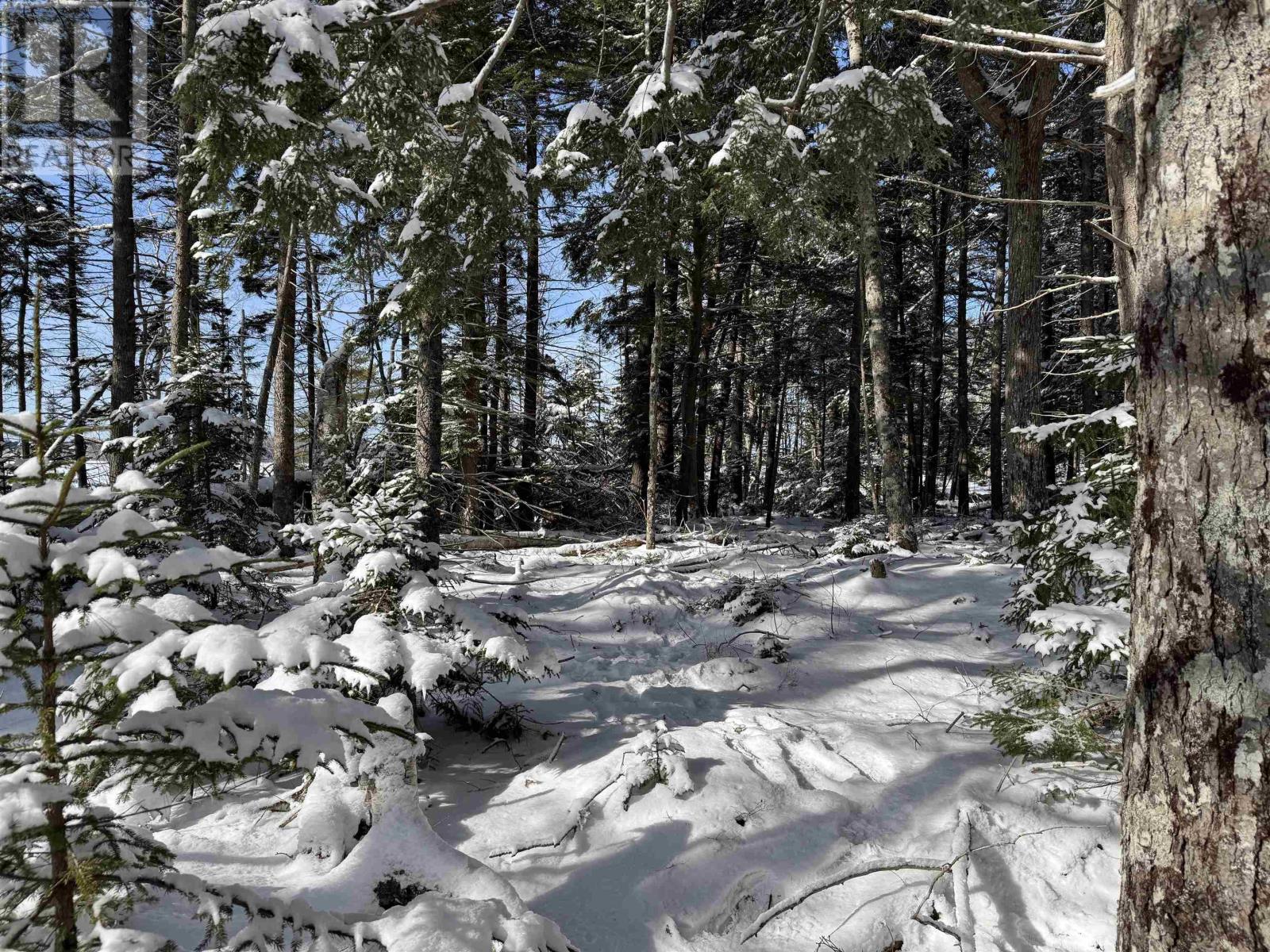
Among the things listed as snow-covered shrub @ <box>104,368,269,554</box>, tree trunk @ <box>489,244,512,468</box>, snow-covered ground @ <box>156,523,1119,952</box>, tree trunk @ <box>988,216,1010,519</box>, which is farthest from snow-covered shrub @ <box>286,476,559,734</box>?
tree trunk @ <box>988,216,1010,519</box>

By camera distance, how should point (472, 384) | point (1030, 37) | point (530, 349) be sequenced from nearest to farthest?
point (1030, 37), point (472, 384), point (530, 349)

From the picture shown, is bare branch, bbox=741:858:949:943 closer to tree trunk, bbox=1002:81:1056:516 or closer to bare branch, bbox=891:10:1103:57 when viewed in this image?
bare branch, bbox=891:10:1103:57

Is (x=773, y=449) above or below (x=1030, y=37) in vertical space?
below

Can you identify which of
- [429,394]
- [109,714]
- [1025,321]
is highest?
[1025,321]

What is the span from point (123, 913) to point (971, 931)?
2.65 meters

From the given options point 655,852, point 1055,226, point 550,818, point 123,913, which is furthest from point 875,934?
point 1055,226

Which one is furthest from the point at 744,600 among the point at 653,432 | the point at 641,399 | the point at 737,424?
the point at 737,424

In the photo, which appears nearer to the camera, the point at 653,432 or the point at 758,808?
the point at 758,808

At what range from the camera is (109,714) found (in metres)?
1.45

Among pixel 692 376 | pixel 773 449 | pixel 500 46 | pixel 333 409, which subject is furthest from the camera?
pixel 773 449

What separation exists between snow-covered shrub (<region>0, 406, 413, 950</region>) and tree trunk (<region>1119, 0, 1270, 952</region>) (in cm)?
212

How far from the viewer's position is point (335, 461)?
8016 mm

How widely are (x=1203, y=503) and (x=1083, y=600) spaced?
9.74 ft

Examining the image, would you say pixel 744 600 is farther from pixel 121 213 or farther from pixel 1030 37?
pixel 121 213
